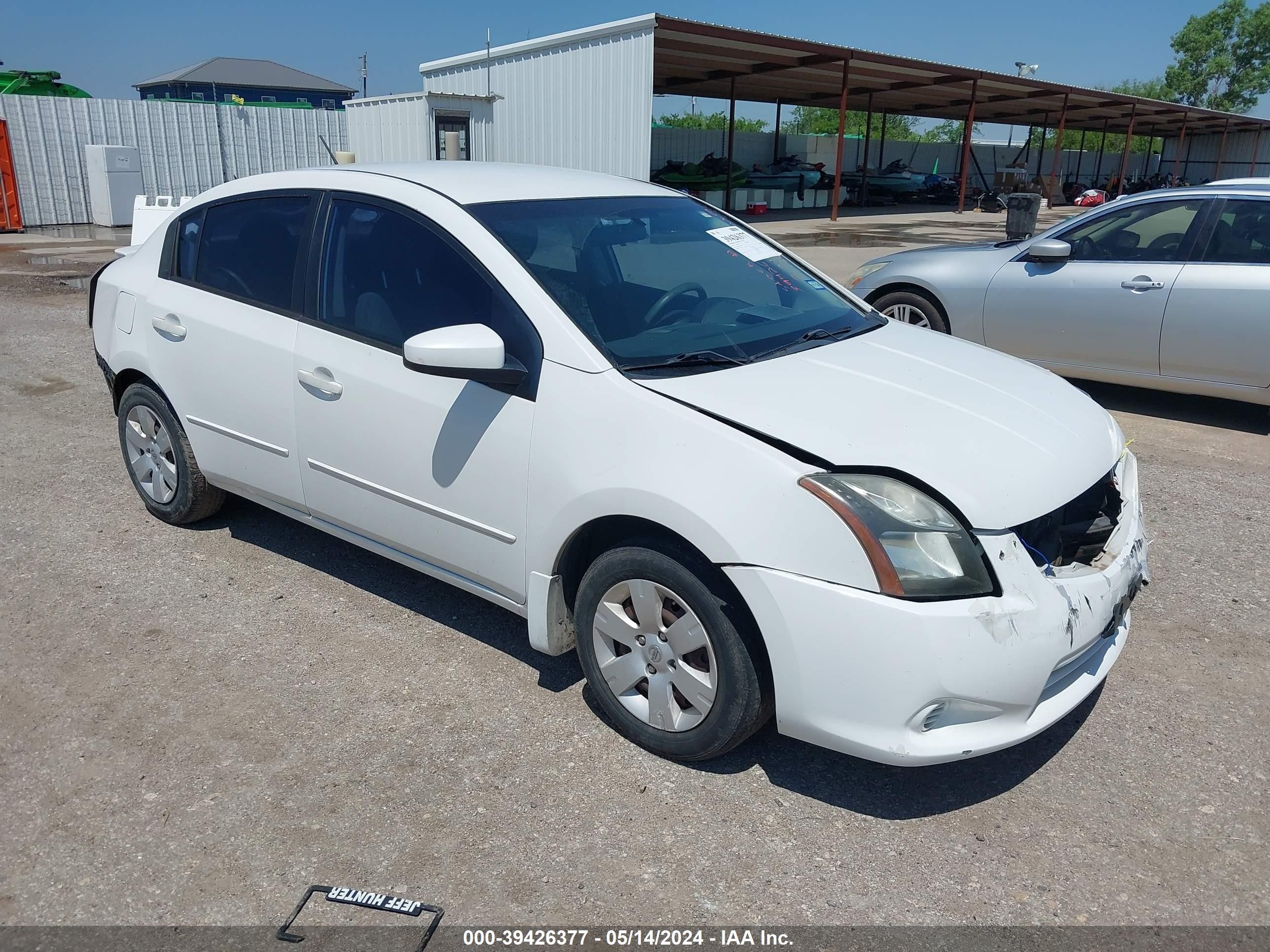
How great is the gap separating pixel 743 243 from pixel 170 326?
2.50 metres

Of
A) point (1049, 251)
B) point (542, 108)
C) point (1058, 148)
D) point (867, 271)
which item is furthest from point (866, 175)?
point (1049, 251)

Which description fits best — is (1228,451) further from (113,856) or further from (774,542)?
(113,856)

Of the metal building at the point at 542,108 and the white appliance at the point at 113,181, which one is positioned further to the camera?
the white appliance at the point at 113,181

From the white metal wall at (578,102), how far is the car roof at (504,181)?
13970mm

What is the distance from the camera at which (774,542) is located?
102 inches

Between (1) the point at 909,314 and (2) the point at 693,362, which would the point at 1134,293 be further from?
(2) the point at 693,362

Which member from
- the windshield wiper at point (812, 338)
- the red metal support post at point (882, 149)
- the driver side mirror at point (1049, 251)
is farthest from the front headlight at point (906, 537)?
the red metal support post at point (882, 149)

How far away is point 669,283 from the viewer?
357 centimetres

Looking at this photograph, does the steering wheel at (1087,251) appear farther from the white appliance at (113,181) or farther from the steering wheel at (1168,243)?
the white appliance at (113,181)

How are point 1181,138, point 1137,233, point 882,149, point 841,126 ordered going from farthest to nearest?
1. point 1181,138
2. point 882,149
3. point 841,126
4. point 1137,233

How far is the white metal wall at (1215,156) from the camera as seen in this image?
5006 cm

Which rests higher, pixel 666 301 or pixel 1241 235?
pixel 1241 235

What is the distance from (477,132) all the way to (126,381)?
17.2m

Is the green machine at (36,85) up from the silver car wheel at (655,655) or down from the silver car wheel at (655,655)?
up
